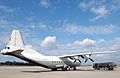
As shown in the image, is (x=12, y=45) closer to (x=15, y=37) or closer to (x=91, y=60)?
(x=15, y=37)

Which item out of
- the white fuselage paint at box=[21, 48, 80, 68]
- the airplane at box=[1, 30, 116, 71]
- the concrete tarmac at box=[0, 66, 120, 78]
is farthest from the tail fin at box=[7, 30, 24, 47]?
the concrete tarmac at box=[0, 66, 120, 78]

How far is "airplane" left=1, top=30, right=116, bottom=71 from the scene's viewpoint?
42.4m

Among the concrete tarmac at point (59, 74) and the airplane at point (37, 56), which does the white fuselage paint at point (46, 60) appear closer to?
the airplane at point (37, 56)

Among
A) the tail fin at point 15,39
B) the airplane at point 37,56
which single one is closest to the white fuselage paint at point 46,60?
the airplane at point 37,56

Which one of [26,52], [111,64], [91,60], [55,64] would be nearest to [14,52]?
[26,52]

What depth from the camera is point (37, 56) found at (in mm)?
48844

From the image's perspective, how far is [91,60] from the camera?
5631 centimetres

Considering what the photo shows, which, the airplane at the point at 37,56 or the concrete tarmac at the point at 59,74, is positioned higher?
the airplane at the point at 37,56

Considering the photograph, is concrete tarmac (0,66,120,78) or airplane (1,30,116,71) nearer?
concrete tarmac (0,66,120,78)

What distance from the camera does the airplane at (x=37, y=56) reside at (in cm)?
4241

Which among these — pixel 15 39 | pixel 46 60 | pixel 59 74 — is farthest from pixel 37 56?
pixel 59 74

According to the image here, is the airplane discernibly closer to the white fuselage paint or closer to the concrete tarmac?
the white fuselage paint

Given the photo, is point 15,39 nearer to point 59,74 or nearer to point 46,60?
point 46,60

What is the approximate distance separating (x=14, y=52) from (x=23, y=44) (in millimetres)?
4256
